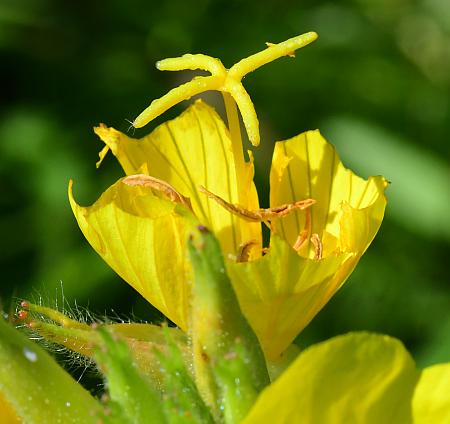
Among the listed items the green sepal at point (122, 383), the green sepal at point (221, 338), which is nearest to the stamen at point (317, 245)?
the green sepal at point (221, 338)

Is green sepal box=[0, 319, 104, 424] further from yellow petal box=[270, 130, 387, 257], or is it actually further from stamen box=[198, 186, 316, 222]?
yellow petal box=[270, 130, 387, 257]

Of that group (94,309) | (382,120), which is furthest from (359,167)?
(94,309)

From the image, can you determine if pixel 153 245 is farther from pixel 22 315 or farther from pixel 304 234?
pixel 304 234

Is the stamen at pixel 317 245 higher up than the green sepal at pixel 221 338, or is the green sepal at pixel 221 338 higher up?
the green sepal at pixel 221 338

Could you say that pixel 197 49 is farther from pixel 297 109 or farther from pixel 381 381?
pixel 381 381

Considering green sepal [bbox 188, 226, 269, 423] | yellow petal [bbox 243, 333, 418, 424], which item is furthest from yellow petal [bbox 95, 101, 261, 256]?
yellow petal [bbox 243, 333, 418, 424]

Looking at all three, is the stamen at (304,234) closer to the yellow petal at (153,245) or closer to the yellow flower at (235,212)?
the yellow flower at (235,212)
